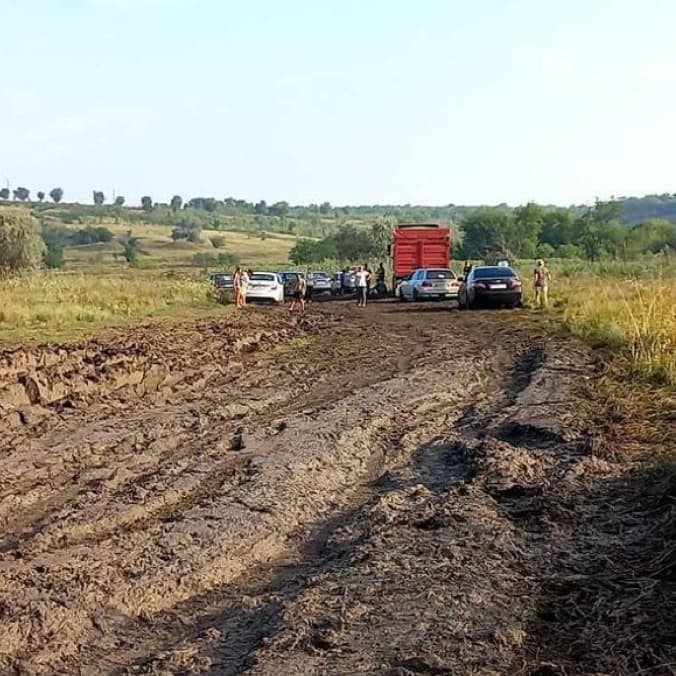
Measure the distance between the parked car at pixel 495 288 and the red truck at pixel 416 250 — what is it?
12.6m

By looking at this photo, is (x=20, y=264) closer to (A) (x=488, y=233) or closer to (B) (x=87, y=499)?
(A) (x=488, y=233)

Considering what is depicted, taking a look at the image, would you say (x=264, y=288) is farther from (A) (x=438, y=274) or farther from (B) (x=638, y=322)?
(B) (x=638, y=322)

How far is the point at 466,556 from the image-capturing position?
6.93 m

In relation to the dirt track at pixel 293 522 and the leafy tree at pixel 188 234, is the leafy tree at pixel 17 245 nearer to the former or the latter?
the dirt track at pixel 293 522

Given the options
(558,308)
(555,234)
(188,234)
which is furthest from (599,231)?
(188,234)

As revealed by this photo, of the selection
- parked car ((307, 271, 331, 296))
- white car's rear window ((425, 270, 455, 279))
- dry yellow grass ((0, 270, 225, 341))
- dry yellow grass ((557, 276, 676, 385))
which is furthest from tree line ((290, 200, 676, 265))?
dry yellow grass ((557, 276, 676, 385))

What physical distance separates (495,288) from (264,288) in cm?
1091

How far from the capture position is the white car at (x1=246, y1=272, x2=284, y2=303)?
4088 centimetres

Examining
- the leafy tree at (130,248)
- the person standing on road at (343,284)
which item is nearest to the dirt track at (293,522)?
the person standing on road at (343,284)

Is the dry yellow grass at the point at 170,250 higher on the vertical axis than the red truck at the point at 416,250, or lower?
lower

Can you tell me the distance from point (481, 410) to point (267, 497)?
16.7ft

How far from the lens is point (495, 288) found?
3309 cm

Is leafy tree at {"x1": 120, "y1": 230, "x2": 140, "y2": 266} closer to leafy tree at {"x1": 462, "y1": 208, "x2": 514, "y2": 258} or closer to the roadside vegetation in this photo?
the roadside vegetation

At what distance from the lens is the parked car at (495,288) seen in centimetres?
3316
